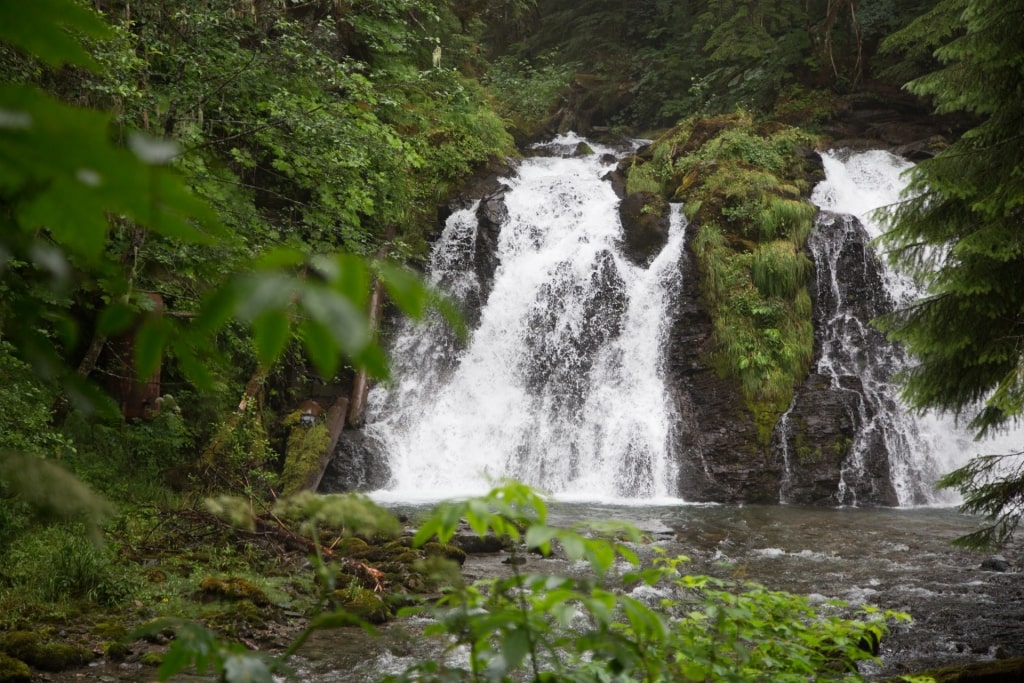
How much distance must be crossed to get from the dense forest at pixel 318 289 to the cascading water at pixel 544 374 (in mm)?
1207

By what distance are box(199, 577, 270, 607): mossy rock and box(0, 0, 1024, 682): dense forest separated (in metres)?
0.03

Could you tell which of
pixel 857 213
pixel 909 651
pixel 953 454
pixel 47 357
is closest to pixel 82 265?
pixel 47 357

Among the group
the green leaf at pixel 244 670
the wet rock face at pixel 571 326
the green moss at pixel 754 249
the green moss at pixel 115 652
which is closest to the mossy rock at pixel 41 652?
the green moss at pixel 115 652

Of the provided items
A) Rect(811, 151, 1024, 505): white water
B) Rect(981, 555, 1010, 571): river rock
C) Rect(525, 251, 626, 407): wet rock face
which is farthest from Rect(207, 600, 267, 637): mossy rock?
Rect(811, 151, 1024, 505): white water

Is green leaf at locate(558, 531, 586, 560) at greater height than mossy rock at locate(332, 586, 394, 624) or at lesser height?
greater

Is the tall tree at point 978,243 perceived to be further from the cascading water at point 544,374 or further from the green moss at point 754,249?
the cascading water at point 544,374

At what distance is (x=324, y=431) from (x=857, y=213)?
1329cm

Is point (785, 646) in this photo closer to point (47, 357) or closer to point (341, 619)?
point (341, 619)

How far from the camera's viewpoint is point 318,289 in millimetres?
643

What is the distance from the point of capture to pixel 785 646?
248cm

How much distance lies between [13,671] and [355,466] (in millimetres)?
8827

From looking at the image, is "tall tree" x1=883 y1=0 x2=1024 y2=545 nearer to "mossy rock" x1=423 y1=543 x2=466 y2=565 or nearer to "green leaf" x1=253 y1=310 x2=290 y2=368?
"mossy rock" x1=423 y1=543 x2=466 y2=565

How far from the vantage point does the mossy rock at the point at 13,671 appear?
13.9ft

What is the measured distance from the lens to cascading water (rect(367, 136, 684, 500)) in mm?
13688
